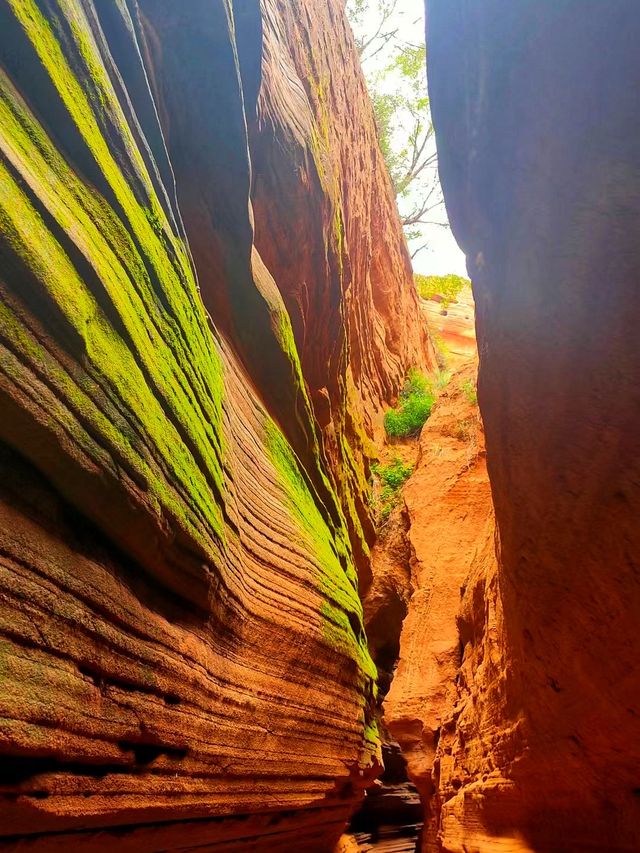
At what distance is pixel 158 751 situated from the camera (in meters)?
2.20

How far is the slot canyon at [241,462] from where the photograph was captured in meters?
1.78

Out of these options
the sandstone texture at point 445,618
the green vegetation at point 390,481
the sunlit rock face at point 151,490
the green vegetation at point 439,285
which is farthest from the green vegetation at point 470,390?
the green vegetation at point 439,285

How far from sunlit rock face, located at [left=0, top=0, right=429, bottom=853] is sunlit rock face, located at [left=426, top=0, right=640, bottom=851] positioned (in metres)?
1.42

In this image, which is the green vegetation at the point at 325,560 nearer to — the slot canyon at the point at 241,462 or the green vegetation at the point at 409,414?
the slot canyon at the point at 241,462

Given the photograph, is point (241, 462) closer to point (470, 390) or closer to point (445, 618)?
point (445, 618)

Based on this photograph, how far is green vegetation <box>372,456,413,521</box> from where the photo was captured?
367 inches

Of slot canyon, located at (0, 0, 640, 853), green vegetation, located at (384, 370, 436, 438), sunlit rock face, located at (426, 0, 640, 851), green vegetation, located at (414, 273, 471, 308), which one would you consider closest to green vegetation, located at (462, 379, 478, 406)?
green vegetation, located at (384, 370, 436, 438)

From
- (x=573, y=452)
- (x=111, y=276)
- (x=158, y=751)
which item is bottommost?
(x=158, y=751)

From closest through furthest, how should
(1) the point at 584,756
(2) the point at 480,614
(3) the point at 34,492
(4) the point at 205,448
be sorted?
(3) the point at 34,492
(4) the point at 205,448
(1) the point at 584,756
(2) the point at 480,614

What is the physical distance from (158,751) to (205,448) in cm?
129

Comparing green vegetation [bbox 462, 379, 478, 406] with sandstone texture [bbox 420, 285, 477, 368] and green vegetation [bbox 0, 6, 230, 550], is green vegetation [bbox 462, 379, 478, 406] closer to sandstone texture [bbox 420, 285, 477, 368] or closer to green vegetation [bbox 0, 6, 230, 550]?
green vegetation [bbox 0, 6, 230, 550]

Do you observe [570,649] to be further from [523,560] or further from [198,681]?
[198,681]

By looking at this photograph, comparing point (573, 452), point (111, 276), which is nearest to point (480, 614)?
point (573, 452)

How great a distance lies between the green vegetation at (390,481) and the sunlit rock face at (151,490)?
425 cm
